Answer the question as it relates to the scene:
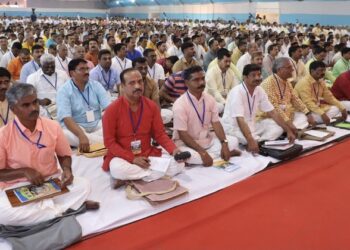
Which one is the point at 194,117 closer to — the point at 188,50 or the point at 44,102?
the point at 44,102

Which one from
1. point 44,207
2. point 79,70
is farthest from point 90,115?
point 44,207

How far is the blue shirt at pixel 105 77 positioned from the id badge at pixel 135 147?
7.91ft

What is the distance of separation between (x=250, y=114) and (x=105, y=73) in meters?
2.43

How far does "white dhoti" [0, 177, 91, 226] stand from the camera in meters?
2.41

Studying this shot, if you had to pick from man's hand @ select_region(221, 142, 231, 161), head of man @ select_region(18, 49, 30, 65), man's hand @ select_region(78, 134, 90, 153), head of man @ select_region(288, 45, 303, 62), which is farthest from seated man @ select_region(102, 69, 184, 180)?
head of man @ select_region(288, 45, 303, 62)

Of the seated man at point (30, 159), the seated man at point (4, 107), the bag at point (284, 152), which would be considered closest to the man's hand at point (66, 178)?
the seated man at point (30, 159)

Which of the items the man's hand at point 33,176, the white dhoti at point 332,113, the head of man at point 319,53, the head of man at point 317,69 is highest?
the head of man at point 319,53

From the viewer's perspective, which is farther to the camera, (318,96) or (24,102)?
(318,96)

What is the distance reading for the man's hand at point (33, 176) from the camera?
8.42 ft

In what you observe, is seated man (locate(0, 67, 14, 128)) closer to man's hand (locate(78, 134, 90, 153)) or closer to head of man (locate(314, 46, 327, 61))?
man's hand (locate(78, 134, 90, 153))

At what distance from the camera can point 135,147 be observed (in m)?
3.29

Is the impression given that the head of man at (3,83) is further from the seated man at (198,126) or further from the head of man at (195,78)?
the head of man at (195,78)

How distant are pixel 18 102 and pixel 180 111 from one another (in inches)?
61.0

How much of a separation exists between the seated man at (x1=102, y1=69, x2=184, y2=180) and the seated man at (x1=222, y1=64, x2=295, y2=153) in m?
0.93
